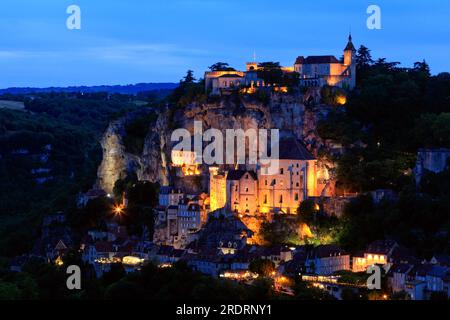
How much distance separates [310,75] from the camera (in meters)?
71.0

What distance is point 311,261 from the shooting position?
53719 mm

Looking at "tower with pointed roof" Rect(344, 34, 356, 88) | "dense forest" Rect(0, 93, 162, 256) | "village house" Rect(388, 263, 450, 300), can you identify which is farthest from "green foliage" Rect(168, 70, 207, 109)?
"village house" Rect(388, 263, 450, 300)

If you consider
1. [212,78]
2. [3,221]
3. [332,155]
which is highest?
[212,78]

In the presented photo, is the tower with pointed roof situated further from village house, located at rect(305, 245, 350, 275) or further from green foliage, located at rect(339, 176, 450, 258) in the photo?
village house, located at rect(305, 245, 350, 275)

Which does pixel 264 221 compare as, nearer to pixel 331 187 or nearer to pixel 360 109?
pixel 331 187

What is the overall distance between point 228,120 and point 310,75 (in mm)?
7004

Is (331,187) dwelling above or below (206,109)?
below

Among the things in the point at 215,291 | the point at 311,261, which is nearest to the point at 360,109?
the point at 311,261

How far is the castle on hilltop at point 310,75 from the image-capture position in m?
69.8

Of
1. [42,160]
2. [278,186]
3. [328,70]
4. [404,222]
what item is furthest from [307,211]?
[42,160]

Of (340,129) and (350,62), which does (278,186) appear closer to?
(340,129)

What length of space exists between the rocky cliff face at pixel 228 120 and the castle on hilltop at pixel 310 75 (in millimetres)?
1739

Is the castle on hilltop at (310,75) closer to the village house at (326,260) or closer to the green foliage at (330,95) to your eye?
the green foliage at (330,95)
